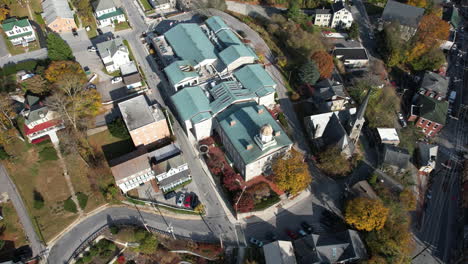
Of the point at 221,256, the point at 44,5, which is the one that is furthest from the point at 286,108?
the point at 44,5

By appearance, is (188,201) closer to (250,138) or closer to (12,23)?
(250,138)

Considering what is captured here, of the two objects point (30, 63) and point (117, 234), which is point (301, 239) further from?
point (30, 63)

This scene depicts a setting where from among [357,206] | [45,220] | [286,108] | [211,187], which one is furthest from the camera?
[286,108]

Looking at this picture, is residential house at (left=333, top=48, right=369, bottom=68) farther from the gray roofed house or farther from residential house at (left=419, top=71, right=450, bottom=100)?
residential house at (left=419, top=71, right=450, bottom=100)

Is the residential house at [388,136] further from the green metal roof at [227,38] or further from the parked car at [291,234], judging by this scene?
the green metal roof at [227,38]

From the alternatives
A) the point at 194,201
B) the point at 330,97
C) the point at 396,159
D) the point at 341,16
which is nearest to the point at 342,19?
the point at 341,16

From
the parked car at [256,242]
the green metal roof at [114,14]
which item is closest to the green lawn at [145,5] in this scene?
the green metal roof at [114,14]
